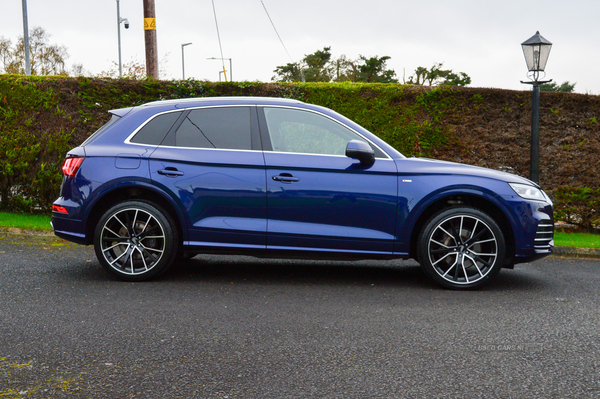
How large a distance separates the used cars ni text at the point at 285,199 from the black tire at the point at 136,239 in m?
0.01

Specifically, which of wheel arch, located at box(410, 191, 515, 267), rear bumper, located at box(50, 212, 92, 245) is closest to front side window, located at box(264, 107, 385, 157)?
wheel arch, located at box(410, 191, 515, 267)

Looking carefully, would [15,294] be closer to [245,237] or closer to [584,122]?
[245,237]

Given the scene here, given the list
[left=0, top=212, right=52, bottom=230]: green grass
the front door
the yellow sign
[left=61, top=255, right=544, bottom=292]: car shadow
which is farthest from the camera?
the yellow sign

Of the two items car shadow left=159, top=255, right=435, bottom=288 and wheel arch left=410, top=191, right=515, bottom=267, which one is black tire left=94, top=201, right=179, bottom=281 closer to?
car shadow left=159, top=255, right=435, bottom=288

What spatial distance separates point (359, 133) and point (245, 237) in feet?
5.00

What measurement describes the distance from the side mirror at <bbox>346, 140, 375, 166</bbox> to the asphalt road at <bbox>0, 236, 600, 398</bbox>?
1.27 metres

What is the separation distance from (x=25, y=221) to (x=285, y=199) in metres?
5.98

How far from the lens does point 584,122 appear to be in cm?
1039

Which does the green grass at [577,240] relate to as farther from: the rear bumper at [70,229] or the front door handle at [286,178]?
the rear bumper at [70,229]

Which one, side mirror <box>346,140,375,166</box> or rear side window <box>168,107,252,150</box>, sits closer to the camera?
side mirror <box>346,140,375,166</box>

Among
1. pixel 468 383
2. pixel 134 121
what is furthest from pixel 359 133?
pixel 468 383

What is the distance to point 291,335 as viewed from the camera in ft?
13.6

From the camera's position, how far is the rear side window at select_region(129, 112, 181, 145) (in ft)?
19.1

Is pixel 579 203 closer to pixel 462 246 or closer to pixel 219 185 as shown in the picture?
pixel 462 246
